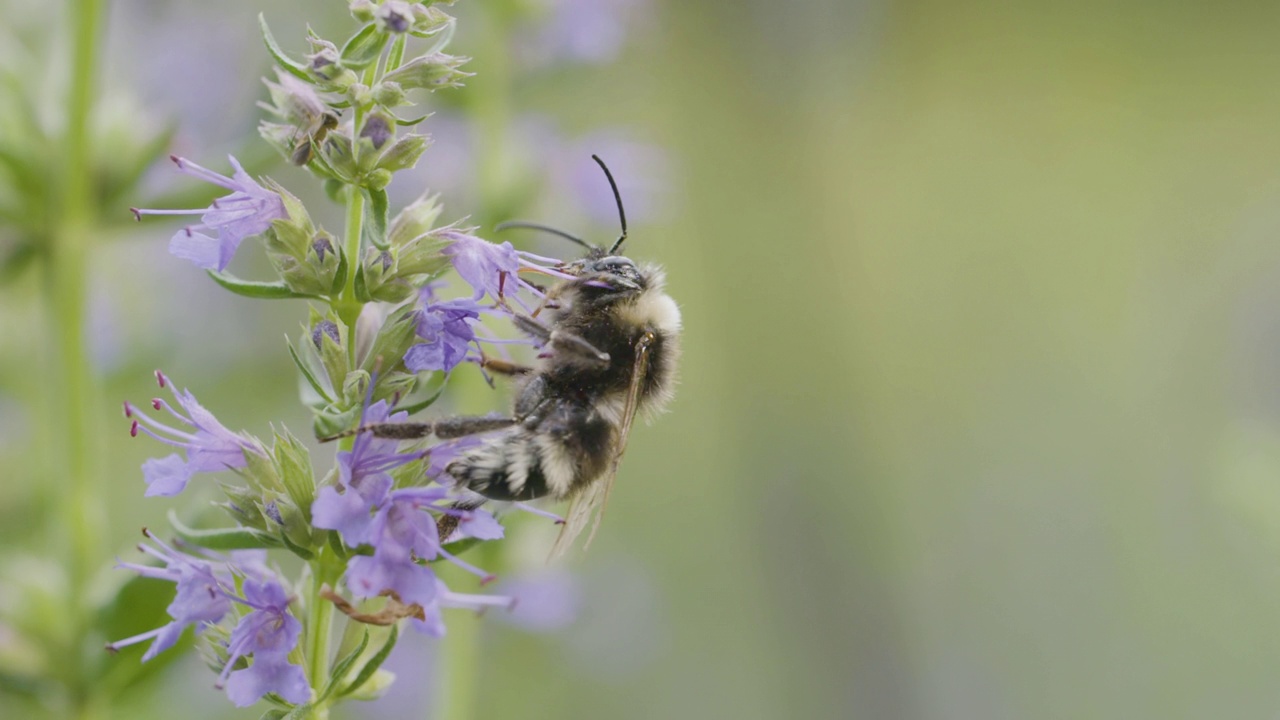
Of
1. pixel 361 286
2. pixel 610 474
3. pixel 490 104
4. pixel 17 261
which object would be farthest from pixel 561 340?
pixel 490 104

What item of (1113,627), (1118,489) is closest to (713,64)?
(1118,489)

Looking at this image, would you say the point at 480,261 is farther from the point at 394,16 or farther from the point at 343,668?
the point at 343,668

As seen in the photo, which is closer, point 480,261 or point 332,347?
point 332,347

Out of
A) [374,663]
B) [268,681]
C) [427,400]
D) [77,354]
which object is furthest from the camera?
[77,354]

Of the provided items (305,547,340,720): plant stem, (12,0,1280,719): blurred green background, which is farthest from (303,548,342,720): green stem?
(12,0,1280,719): blurred green background

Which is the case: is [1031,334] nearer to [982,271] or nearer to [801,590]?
[982,271]

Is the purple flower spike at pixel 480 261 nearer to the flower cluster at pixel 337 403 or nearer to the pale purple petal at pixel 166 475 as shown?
the flower cluster at pixel 337 403

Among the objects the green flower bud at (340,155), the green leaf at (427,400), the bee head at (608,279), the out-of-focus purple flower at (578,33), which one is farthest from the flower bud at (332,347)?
the out-of-focus purple flower at (578,33)
